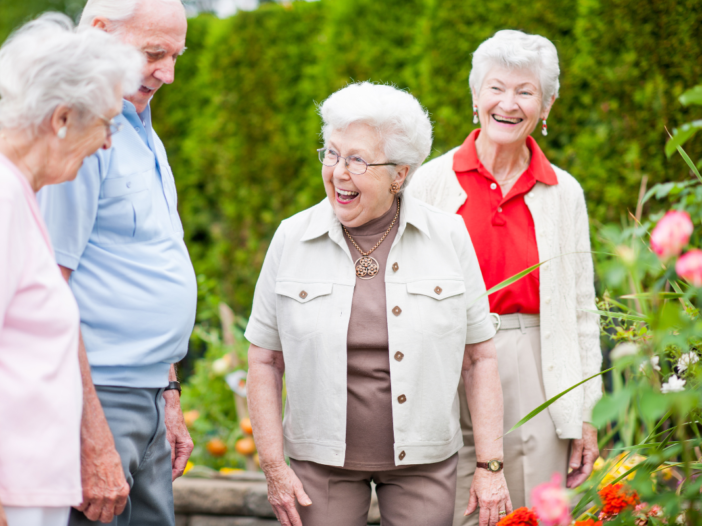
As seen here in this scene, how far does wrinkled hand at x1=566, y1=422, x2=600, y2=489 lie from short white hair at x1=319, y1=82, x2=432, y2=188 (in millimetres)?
1113

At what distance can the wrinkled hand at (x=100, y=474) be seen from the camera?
1486mm

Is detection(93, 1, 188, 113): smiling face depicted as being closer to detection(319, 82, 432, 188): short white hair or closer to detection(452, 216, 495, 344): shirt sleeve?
detection(319, 82, 432, 188): short white hair

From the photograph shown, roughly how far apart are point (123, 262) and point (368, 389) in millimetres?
752

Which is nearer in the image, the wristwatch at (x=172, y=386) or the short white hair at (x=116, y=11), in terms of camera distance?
the short white hair at (x=116, y=11)

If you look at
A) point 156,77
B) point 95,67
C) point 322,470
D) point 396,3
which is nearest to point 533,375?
point 322,470

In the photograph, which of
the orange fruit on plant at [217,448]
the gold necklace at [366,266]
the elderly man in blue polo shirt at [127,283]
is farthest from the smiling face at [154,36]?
the orange fruit on plant at [217,448]

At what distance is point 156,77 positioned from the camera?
5.80ft

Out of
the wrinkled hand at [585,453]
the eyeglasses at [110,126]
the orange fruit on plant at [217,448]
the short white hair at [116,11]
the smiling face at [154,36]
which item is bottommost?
the orange fruit on plant at [217,448]

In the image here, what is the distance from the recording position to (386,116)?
189 cm

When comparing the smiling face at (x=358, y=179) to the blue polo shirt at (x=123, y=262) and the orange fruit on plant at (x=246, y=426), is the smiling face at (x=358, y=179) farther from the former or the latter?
the orange fruit on plant at (x=246, y=426)

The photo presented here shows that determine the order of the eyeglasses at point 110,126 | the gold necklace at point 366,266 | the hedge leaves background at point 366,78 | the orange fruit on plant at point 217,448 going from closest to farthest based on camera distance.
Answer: the eyeglasses at point 110,126 < the gold necklace at point 366,266 < the hedge leaves background at point 366,78 < the orange fruit on plant at point 217,448

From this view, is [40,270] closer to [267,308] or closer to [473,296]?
[267,308]

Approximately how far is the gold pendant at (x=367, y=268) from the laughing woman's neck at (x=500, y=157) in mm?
661

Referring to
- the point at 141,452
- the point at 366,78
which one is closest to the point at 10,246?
the point at 141,452
